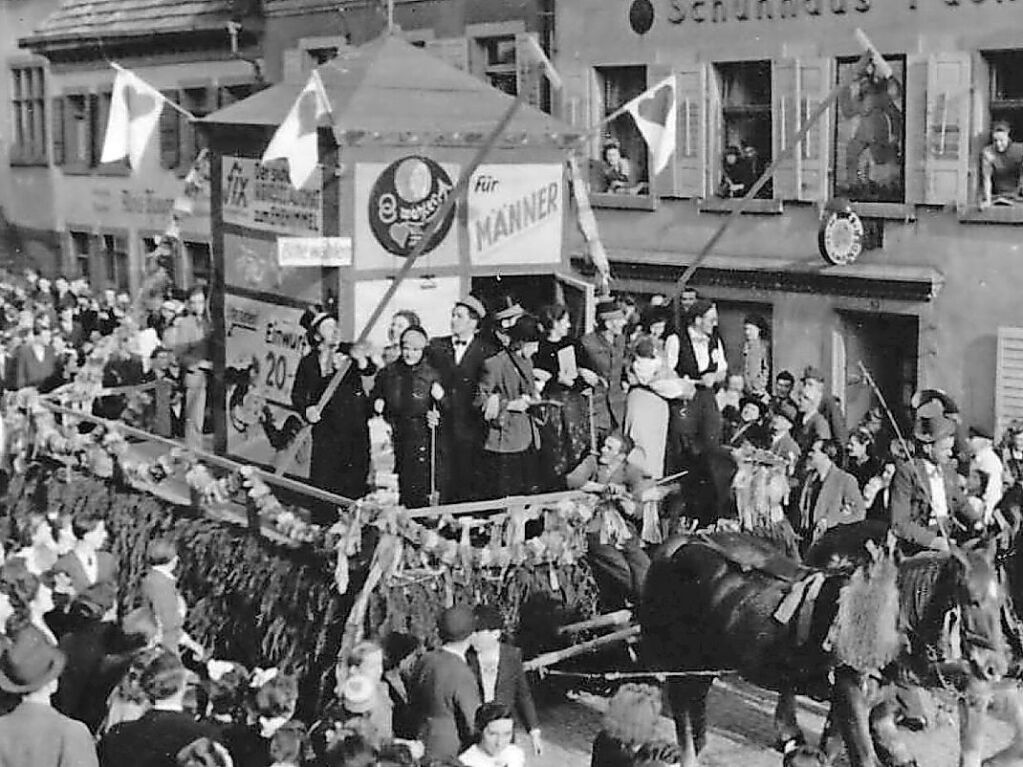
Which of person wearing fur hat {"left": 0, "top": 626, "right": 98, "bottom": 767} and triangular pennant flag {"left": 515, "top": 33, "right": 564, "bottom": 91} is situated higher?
triangular pennant flag {"left": 515, "top": 33, "right": 564, "bottom": 91}

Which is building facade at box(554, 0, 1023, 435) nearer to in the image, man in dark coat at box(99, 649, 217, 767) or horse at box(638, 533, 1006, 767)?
horse at box(638, 533, 1006, 767)

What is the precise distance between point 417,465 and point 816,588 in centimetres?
312

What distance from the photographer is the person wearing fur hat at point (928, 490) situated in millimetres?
10688

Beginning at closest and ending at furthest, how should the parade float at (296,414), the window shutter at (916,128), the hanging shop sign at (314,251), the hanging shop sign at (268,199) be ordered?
1. the parade float at (296,414)
2. the hanging shop sign at (314,251)
3. the hanging shop sign at (268,199)
4. the window shutter at (916,128)

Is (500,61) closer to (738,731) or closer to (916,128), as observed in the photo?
(916,128)

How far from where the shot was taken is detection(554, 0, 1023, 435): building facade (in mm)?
16469

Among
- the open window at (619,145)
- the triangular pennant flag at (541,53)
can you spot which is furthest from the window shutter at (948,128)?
the triangular pennant flag at (541,53)

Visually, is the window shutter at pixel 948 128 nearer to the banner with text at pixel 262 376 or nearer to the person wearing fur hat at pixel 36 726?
the banner with text at pixel 262 376

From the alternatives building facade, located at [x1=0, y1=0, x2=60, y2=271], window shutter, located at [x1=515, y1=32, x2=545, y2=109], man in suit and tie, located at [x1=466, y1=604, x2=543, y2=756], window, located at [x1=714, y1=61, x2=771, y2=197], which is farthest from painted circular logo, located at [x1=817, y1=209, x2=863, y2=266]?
building facade, located at [x1=0, y1=0, x2=60, y2=271]

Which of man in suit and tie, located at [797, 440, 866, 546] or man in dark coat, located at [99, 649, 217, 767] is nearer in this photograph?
man in dark coat, located at [99, 649, 217, 767]

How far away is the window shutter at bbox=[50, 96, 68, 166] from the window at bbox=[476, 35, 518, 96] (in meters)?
12.7

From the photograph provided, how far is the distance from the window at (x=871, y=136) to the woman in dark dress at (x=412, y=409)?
7.97 m

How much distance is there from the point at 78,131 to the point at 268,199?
2049 centimetres

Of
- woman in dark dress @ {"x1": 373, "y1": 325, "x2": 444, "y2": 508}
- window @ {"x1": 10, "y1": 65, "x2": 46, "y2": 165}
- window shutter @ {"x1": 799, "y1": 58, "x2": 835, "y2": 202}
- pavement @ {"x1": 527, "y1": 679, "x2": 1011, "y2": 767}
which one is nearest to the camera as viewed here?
pavement @ {"x1": 527, "y1": 679, "x2": 1011, "y2": 767}
